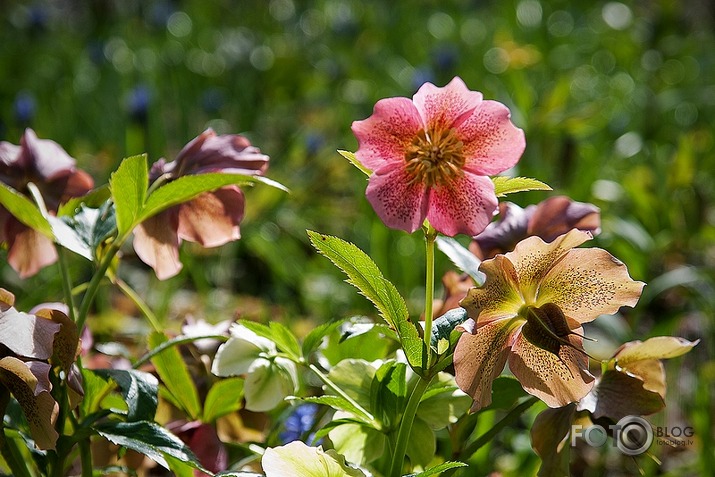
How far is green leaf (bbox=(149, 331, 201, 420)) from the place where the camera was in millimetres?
651

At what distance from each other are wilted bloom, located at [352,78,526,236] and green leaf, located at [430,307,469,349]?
6cm

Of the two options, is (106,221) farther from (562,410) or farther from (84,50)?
(84,50)

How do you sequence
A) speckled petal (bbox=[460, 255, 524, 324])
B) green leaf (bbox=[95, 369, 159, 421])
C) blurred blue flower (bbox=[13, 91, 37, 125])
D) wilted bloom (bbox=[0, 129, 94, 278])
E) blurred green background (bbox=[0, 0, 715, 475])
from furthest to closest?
blurred blue flower (bbox=[13, 91, 37, 125])
blurred green background (bbox=[0, 0, 715, 475])
wilted bloom (bbox=[0, 129, 94, 278])
green leaf (bbox=[95, 369, 159, 421])
speckled petal (bbox=[460, 255, 524, 324])

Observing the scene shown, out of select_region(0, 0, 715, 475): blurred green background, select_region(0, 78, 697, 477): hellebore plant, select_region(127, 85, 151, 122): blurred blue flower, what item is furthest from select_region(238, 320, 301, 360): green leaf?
select_region(127, 85, 151, 122): blurred blue flower

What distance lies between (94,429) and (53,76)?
241 cm

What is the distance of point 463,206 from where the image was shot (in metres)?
0.52

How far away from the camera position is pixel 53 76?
2.77 metres

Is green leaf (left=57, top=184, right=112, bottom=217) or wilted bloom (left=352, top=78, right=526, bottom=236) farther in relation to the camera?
green leaf (left=57, top=184, right=112, bottom=217)

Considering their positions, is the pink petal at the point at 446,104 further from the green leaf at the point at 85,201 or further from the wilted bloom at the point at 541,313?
the green leaf at the point at 85,201

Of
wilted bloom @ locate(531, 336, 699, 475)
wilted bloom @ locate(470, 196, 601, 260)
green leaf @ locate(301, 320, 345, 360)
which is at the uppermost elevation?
wilted bloom @ locate(470, 196, 601, 260)

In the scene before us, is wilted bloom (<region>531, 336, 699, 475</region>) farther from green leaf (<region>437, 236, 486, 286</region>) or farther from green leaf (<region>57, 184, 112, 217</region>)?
green leaf (<region>57, 184, 112, 217</region>)

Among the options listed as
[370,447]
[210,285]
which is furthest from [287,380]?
[210,285]

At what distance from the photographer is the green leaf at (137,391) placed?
1.94 feet

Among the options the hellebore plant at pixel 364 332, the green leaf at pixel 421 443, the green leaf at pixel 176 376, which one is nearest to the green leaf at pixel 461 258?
the hellebore plant at pixel 364 332
